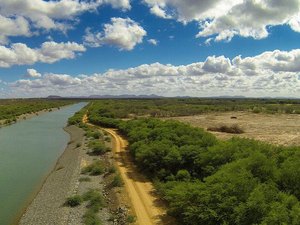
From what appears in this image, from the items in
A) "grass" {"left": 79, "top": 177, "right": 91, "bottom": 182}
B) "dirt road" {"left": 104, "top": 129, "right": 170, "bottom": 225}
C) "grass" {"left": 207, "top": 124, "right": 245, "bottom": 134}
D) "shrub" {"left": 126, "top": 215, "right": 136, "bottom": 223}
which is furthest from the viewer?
"grass" {"left": 207, "top": 124, "right": 245, "bottom": 134}

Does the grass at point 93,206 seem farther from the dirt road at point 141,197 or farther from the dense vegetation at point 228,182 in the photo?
the dense vegetation at point 228,182

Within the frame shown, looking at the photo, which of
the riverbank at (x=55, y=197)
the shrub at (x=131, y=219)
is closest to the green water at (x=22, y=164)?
the riverbank at (x=55, y=197)

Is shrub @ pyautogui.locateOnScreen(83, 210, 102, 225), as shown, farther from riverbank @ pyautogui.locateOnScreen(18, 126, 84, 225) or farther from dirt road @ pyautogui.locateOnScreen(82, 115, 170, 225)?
dirt road @ pyautogui.locateOnScreen(82, 115, 170, 225)

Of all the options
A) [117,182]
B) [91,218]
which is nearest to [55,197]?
[117,182]

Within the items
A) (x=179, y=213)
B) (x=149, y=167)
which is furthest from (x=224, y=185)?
(x=149, y=167)

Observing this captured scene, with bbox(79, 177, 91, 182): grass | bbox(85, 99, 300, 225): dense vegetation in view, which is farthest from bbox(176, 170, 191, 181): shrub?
bbox(79, 177, 91, 182): grass

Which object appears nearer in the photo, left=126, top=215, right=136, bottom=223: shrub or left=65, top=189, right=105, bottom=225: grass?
left=126, top=215, right=136, bottom=223: shrub
